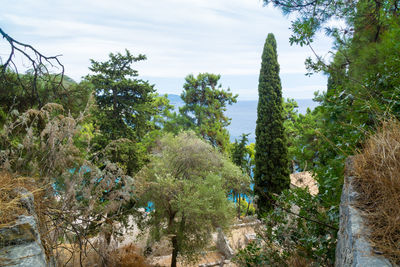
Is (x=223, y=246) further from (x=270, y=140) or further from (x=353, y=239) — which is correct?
(x=353, y=239)

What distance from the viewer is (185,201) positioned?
7.48 metres

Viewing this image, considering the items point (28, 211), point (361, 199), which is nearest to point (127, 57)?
point (28, 211)

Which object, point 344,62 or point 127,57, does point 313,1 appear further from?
point 127,57

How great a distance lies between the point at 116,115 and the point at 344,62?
7.44m

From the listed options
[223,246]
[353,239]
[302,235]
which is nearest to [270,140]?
[223,246]

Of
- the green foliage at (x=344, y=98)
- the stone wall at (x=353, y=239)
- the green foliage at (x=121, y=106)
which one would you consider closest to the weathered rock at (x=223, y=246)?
the green foliage at (x=121, y=106)

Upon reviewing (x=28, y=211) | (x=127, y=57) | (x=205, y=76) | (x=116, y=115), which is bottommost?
(x=28, y=211)

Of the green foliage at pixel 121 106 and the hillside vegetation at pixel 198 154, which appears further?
the green foliage at pixel 121 106

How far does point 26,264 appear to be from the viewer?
1.30 metres

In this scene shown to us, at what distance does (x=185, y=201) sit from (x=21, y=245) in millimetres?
6197

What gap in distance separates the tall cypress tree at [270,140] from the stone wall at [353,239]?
10297 mm

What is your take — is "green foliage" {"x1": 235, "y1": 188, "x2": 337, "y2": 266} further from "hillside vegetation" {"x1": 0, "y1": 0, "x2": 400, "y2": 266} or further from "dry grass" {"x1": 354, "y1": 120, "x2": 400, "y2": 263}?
"dry grass" {"x1": 354, "y1": 120, "x2": 400, "y2": 263}

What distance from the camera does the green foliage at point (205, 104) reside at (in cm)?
1900

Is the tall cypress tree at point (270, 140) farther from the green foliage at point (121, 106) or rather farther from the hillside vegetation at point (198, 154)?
the green foliage at point (121, 106)
